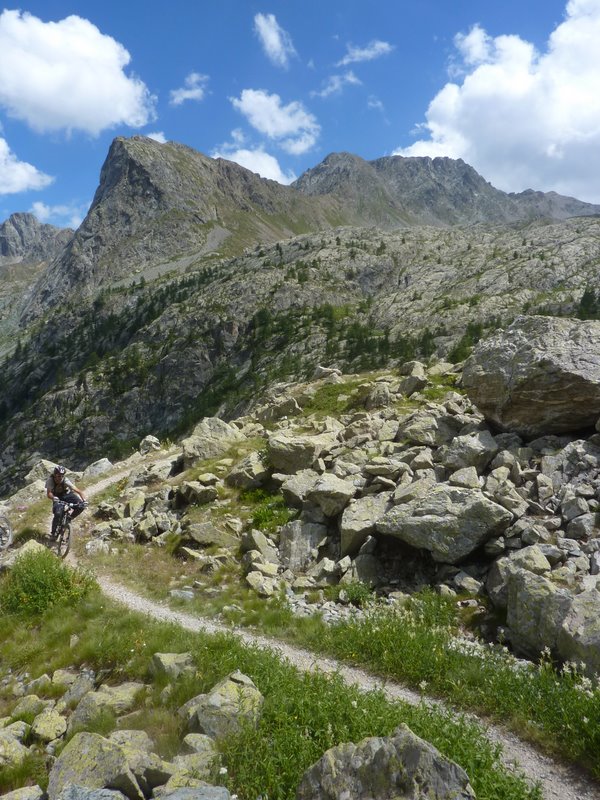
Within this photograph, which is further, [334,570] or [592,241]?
[592,241]

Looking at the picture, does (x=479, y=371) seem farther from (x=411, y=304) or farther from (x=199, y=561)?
(x=411, y=304)

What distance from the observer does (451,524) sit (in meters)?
14.1

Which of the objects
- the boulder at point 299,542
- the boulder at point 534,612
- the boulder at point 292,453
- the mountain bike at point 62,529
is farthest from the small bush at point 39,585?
the boulder at point 534,612

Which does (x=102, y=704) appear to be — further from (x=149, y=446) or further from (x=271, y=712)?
(x=149, y=446)

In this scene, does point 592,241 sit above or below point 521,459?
above

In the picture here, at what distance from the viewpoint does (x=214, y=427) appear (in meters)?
32.0

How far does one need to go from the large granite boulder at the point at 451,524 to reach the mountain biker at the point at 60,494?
12877 millimetres

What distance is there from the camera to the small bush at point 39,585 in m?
14.1

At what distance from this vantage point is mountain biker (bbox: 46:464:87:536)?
19.8 metres

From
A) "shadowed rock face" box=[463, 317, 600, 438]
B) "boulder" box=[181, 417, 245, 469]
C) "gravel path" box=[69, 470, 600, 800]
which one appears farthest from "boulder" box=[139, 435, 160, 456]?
"shadowed rock face" box=[463, 317, 600, 438]

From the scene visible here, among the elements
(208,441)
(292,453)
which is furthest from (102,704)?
(208,441)

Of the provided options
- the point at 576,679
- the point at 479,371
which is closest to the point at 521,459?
the point at 479,371

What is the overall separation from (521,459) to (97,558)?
1666 cm

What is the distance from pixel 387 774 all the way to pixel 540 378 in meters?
15.8
